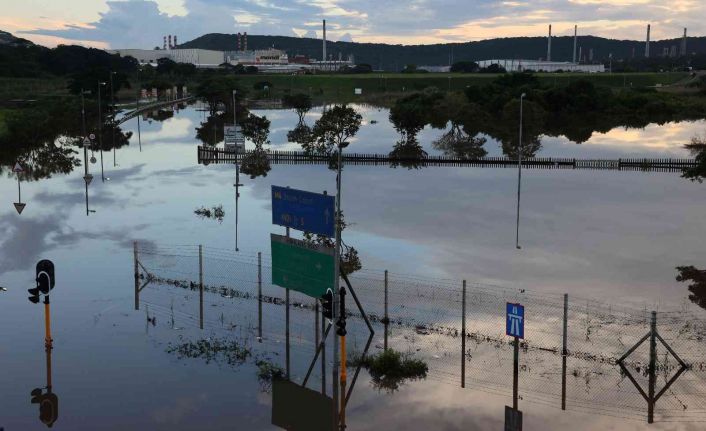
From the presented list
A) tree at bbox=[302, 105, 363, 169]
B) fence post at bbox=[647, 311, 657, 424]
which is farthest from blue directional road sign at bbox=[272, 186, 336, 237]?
tree at bbox=[302, 105, 363, 169]

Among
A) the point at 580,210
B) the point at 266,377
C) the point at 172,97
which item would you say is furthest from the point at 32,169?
the point at 172,97

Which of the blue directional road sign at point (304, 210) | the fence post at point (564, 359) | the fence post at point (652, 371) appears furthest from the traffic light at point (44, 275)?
the fence post at point (652, 371)

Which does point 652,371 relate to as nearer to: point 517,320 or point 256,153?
point 517,320

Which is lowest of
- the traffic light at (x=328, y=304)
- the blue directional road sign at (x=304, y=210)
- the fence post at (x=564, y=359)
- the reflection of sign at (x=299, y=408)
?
the reflection of sign at (x=299, y=408)

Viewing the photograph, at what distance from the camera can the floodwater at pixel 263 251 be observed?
22016mm

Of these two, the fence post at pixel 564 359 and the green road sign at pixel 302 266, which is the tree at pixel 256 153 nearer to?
the green road sign at pixel 302 266

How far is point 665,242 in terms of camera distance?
1644 inches

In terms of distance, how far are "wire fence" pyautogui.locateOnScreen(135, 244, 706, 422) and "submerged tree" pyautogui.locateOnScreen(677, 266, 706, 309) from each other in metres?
Result: 1.87

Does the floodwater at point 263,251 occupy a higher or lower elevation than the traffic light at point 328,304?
lower

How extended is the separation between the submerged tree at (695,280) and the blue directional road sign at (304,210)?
53.5 feet

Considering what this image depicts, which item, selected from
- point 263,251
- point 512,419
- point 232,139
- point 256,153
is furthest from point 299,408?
point 232,139

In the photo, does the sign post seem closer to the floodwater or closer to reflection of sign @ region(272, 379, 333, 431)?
the floodwater

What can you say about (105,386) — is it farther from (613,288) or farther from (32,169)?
(32,169)

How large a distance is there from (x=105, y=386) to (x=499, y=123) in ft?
349
